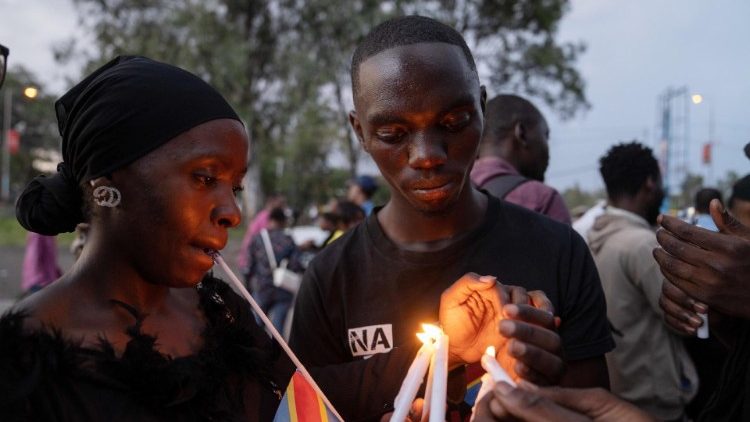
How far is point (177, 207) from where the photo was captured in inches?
63.0

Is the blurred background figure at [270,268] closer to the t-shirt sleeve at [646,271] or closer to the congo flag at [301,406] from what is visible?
the t-shirt sleeve at [646,271]

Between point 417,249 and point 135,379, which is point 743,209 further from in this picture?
point 135,379

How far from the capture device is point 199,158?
163cm

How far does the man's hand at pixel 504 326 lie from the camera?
1.33 meters

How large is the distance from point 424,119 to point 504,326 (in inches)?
35.4

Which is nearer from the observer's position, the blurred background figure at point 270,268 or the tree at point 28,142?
the blurred background figure at point 270,268

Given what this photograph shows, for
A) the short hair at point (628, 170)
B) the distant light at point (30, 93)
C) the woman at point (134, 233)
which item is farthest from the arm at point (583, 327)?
the distant light at point (30, 93)

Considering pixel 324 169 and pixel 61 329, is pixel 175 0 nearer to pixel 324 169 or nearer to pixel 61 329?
pixel 61 329

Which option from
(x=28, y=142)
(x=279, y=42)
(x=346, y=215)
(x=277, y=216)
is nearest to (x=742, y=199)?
(x=346, y=215)

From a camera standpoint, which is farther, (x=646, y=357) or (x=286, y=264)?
(x=286, y=264)

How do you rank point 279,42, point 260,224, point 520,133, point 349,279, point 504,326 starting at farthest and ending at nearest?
point 279,42 → point 260,224 → point 520,133 → point 349,279 → point 504,326

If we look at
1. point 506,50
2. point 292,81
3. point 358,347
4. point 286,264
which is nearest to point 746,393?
point 358,347

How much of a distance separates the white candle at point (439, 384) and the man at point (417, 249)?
1.64 ft

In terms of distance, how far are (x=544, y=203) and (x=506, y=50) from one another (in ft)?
73.4
